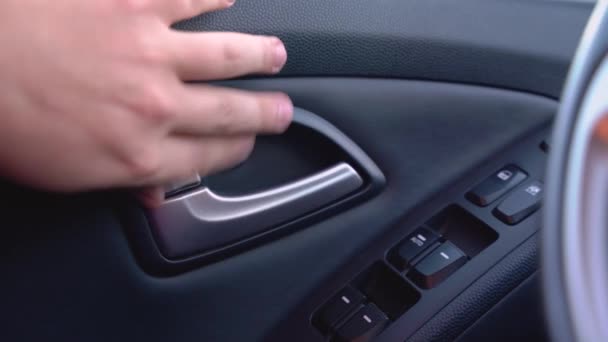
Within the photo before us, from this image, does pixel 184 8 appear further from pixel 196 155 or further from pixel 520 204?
pixel 520 204

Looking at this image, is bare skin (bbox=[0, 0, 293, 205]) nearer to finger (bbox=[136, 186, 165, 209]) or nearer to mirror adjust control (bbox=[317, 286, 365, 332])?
finger (bbox=[136, 186, 165, 209])

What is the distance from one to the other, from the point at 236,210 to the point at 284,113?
141 mm

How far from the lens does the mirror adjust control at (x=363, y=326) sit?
0.83 m

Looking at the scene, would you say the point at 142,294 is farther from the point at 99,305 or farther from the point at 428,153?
the point at 428,153

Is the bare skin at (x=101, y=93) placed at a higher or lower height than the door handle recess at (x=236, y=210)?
higher

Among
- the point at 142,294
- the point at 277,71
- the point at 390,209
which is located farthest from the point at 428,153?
the point at 142,294

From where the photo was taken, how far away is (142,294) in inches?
32.9

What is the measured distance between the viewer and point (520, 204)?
2.83ft

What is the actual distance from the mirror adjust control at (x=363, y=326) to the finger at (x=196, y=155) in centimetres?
21

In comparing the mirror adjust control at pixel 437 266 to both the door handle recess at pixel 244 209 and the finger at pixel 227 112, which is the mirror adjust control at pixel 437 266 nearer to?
the door handle recess at pixel 244 209

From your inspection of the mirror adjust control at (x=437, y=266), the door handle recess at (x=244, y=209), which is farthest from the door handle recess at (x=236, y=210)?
the mirror adjust control at (x=437, y=266)

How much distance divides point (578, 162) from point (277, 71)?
0.30 metres

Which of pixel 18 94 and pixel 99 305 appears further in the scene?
pixel 99 305

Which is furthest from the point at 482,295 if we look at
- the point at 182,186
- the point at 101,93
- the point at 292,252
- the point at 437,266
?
the point at 101,93
